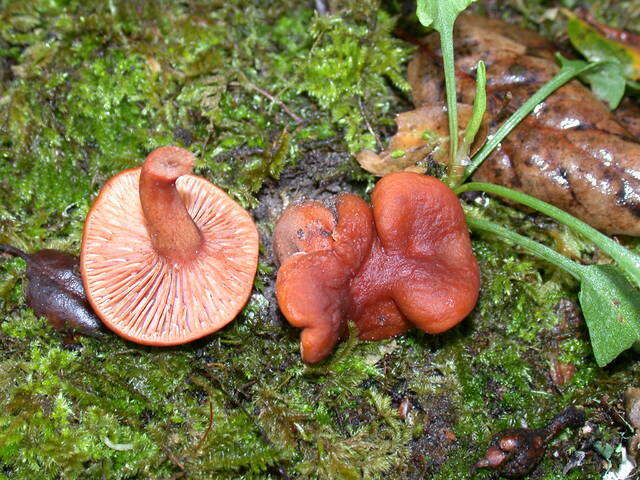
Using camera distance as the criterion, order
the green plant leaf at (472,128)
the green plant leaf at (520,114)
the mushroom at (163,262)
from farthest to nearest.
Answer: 1. the green plant leaf at (520,114)
2. the green plant leaf at (472,128)
3. the mushroom at (163,262)

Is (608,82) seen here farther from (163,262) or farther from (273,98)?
(163,262)

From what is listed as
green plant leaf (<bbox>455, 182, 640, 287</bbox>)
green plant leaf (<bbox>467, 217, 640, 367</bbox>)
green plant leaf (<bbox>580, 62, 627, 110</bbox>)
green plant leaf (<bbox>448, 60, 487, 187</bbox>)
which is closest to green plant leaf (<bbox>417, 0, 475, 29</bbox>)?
green plant leaf (<bbox>448, 60, 487, 187</bbox>)

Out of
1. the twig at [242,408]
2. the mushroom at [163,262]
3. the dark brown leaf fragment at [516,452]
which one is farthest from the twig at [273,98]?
the dark brown leaf fragment at [516,452]

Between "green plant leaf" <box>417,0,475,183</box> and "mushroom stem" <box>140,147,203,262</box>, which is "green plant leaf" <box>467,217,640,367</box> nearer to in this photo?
"green plant leaf" <box>417,0,475,183</box>

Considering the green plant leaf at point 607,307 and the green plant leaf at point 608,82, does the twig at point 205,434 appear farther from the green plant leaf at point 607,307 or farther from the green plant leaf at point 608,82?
the green plant leaf at point 608,82

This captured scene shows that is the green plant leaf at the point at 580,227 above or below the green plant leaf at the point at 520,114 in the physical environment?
below

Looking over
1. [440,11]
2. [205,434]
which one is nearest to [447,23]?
[440,11]

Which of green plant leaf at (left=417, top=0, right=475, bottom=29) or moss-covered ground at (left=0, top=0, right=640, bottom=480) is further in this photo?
green plant leaf at (left=417, top=0, right=475, bottom=29)
